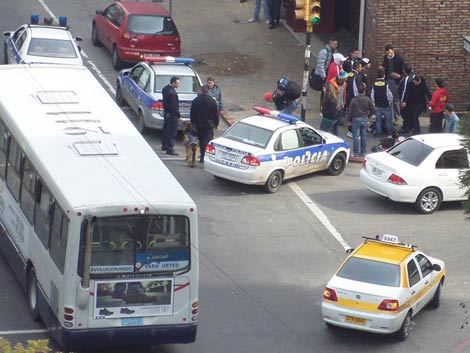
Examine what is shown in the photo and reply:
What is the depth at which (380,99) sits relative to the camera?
30.9 meters

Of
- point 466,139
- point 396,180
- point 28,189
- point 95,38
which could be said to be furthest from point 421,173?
point 95,38

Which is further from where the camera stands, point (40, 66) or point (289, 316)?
point (40, 66)

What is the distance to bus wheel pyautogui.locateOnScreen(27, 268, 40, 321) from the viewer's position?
783 inches

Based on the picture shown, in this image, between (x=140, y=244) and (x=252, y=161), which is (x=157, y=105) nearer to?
(x=252, y=161)

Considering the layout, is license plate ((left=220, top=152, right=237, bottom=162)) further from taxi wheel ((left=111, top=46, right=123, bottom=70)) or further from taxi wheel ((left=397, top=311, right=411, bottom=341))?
taxi wheel ((left=111, top=46, right=123, bottom=70))

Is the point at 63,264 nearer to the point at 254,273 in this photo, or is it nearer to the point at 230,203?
the point at 254,273

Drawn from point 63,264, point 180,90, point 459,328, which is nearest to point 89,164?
point 63,264

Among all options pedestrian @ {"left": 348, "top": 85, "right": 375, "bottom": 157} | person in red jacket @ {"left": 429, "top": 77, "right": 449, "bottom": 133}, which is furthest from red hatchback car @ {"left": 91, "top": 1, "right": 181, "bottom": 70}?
person in red jacket @ {"left": 429, "top": 77, "right": 449, "bottom": 133}

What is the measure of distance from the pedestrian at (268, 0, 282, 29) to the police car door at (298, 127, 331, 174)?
12336mm

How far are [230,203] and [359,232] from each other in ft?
9.39

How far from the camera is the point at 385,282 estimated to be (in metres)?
20.2

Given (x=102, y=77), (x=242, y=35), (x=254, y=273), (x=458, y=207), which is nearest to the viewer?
(x=254, y=273)

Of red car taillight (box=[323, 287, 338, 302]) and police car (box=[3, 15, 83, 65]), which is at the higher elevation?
police car (box=[3, 15, 83, 65])

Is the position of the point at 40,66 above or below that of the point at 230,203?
above
